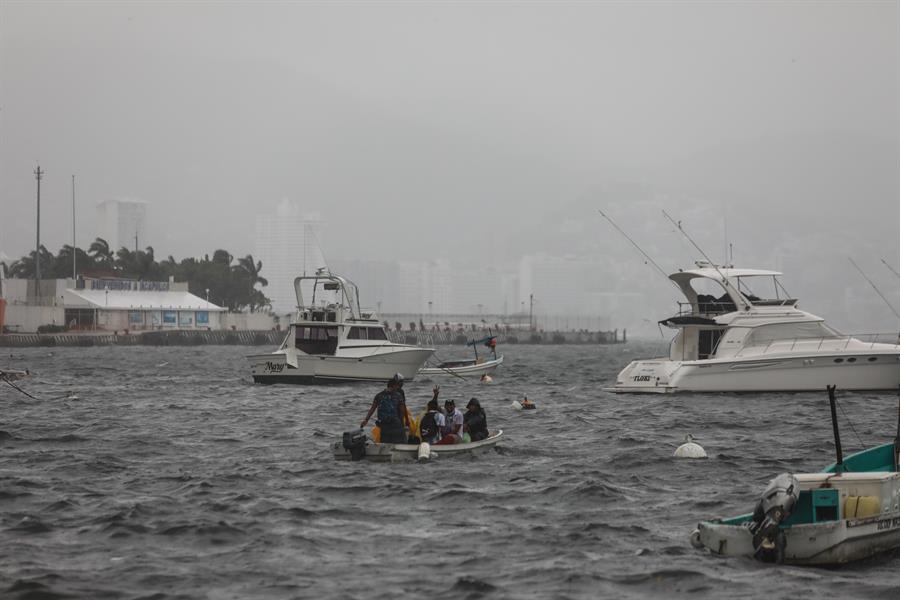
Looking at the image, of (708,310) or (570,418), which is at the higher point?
(708,310)

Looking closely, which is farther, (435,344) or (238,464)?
(435,344)

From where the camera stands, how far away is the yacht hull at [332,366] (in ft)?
187

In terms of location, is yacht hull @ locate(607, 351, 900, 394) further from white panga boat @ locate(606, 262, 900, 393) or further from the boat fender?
the boat fender

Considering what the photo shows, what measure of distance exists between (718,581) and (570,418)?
25973 millimetres

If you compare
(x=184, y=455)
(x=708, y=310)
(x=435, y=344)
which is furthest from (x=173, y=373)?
(x=435, y=344)

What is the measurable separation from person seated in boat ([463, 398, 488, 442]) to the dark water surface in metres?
0.74

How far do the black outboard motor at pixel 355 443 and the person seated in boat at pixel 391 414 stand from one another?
30 centimetres

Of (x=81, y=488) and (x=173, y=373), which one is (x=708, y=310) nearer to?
(x=81, y=488)

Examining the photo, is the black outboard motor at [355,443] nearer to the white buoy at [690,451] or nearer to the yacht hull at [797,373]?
the white buoy at [690,451]

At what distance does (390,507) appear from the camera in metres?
23.4

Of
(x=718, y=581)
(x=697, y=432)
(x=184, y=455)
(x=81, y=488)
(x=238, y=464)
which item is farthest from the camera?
(x=697, y=432)

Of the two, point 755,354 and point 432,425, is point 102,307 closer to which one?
point 755,354

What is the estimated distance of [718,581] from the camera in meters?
17.7

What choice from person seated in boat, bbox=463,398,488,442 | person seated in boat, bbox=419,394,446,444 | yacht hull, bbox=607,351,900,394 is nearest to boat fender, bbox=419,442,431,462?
person seated in boat, bbox=419,394,446,444
